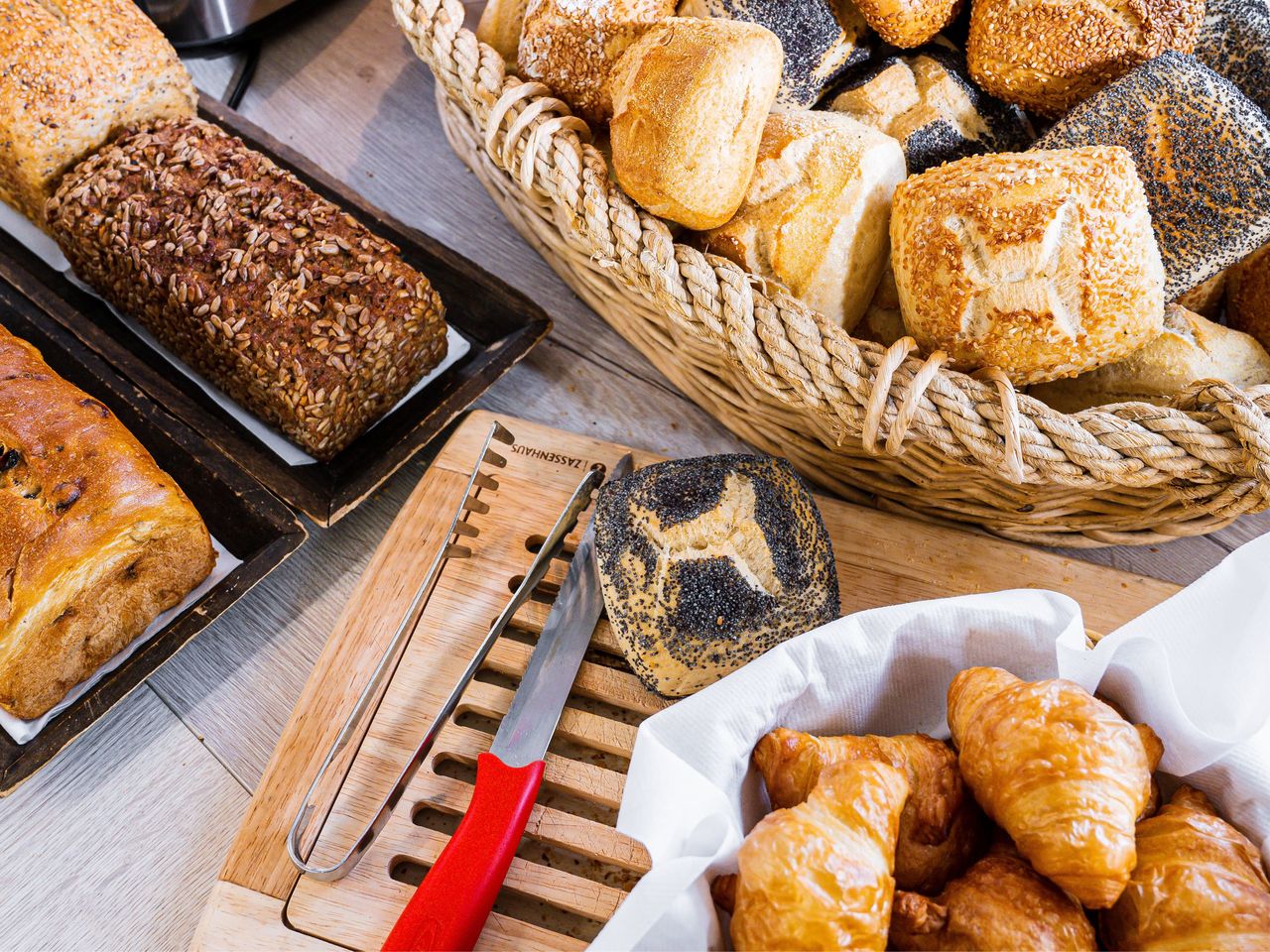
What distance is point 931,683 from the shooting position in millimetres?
862

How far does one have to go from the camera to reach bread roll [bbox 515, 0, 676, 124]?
41.4 inches

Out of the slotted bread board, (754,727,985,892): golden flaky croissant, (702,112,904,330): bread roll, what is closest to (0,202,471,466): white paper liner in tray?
the slotted bread board

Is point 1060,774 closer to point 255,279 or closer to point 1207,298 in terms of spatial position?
point 1207,298

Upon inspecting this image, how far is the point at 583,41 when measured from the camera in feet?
3.46

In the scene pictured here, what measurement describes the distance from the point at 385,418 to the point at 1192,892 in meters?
1.00

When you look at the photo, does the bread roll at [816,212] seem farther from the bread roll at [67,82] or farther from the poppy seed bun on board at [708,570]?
the bread roll at [67,82]

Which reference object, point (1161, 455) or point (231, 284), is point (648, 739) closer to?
point (1161, 455)

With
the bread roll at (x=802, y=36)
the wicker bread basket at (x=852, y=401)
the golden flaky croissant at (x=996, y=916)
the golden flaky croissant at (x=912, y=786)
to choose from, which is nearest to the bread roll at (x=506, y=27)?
the wicker bread basket at (x=852, y=401)

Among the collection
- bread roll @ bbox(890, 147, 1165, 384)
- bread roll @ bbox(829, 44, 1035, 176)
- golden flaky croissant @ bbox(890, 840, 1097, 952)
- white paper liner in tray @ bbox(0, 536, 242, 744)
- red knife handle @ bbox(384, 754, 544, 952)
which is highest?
bread roll @ bbox(829, 44, 1035, 176)

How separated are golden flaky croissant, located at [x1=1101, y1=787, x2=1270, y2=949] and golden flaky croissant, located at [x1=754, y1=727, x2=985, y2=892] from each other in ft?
0.40

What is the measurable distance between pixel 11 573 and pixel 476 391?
533mm

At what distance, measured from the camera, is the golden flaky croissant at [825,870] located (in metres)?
0.63

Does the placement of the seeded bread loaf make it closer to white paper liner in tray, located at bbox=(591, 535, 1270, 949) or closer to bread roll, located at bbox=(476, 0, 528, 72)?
bread roll, located at bbox=(476, 0, 528, 72)

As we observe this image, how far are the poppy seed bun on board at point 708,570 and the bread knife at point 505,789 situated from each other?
63 millimetres
